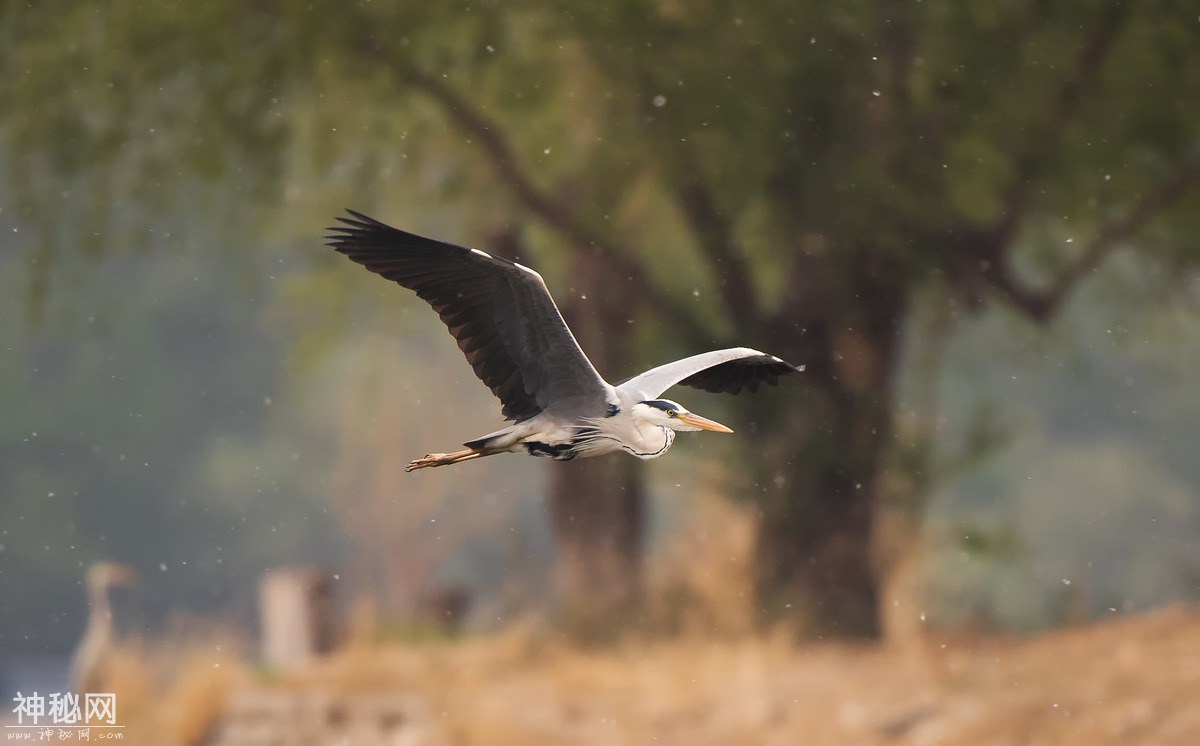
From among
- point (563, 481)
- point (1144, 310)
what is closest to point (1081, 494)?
point (1144, 310)

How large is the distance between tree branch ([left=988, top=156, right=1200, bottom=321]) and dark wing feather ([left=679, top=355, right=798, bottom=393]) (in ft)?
17.9

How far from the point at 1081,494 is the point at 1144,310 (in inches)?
462

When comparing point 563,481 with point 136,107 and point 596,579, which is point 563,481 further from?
point 136,107

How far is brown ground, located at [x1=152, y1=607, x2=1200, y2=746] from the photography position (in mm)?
10188

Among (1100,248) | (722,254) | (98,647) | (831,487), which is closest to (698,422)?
(831,487)

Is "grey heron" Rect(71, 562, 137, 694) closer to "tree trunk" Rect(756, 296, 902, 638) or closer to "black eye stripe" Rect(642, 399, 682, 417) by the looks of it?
"tree trunk" Rect(756, 296, 902, 638)

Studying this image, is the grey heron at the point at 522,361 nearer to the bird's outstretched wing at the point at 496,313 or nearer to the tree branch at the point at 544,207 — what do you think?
the bird's outstretched wing at the point at 496,313

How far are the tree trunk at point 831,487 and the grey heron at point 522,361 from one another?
577 centimetres

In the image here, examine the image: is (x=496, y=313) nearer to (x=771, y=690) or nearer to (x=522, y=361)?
(x=522, y=361)

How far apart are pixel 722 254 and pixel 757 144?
2.89 ft

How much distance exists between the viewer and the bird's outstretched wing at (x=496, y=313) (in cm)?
562

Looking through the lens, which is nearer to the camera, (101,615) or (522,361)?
(522,361)

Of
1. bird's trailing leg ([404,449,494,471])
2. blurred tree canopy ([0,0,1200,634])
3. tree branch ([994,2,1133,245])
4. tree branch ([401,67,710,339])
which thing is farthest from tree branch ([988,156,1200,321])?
bird's trailing leg ([404,449,494,471])

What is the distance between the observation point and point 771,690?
10875 mm
